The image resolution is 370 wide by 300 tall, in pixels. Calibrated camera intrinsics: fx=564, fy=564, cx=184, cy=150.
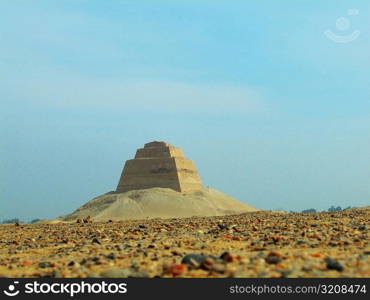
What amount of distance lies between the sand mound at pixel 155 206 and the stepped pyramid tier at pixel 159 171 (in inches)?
190

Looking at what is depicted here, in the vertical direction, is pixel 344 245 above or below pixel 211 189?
below

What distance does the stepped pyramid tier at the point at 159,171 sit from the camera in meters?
102

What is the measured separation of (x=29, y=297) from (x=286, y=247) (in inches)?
198

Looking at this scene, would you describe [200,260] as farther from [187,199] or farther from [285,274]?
[187,199]

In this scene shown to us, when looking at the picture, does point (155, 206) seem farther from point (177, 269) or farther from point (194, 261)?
point (177, 269)

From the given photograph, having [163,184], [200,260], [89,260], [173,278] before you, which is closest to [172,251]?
[89,260]

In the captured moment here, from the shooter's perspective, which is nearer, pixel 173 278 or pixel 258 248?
pixel 173 278

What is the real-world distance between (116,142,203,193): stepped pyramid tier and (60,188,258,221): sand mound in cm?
484

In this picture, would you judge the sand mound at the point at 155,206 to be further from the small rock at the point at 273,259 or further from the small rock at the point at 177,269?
the small rock at the point at 177,269

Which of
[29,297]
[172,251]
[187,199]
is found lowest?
[29,297]

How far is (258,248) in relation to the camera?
10297mm

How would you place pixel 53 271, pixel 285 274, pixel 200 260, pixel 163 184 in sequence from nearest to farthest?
pixel 285 274
pixel 200 260
pixel 53 271
pixel 163 184

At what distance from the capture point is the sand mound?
80.6 m

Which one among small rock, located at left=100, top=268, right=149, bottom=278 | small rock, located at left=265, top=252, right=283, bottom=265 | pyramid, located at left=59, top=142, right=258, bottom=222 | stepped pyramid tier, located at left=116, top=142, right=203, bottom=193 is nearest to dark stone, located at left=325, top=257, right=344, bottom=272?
small rock, located at left=265, top=252, right=283, bottom=265
